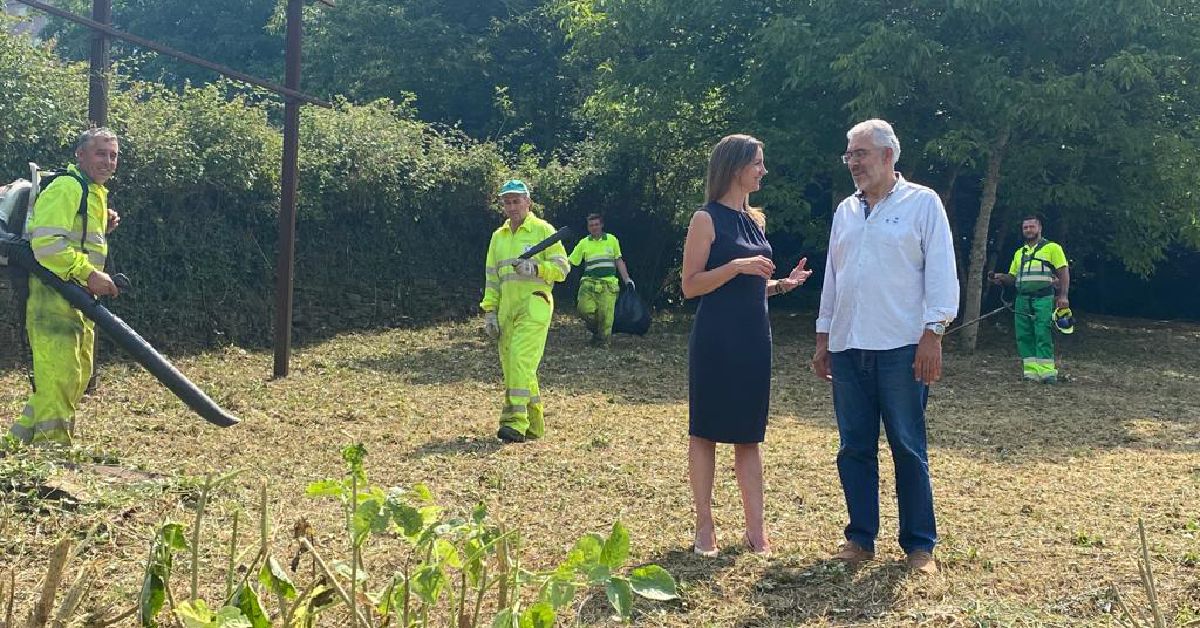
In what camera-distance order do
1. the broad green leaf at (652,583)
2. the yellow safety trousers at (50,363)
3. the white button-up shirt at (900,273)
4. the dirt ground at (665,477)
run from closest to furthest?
1. the broad green leaf at (652,583)
2. the dirt ground at (665,477)
3. the white button-up shirt at (900,273)
4. the yellow safety trousers at (50,363)

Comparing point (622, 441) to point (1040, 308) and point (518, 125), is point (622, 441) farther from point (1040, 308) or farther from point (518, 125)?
point (518, 125)

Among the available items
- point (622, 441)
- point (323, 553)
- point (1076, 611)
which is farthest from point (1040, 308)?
point (323, 553)

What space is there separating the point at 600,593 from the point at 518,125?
2313cm

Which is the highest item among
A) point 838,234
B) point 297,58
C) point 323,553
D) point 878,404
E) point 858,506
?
point 297,58

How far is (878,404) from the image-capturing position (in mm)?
4801

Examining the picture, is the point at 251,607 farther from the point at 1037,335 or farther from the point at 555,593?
the point at 1037,335

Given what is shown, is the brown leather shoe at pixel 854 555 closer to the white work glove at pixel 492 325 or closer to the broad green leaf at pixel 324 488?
the broad green leaf at pixel 324 488

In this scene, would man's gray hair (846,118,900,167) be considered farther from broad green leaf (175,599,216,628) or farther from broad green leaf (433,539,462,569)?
broad green leaf (175,599,216,628)

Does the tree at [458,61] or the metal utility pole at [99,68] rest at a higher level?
the tree at [458,61]

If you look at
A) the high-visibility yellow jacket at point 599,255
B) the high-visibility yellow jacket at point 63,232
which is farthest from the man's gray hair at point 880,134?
the high-visibility yellow jacket at point 599,255

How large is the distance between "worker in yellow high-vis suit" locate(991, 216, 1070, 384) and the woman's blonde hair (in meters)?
8.58

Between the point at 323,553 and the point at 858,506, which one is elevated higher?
the point at 858,506

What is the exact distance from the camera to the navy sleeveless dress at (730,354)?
16.0ft

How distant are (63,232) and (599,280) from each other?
9050 mm
